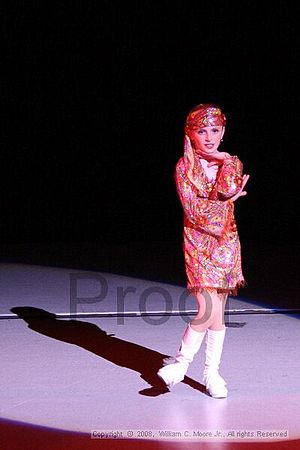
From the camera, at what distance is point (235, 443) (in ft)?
11.5

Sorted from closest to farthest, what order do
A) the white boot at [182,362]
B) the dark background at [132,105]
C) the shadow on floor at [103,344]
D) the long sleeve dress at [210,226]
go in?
the long sleeve dress at [210,226] < the white boot at [182,362] < the shadow on floor at [103,344] < the dark background at [132,105]

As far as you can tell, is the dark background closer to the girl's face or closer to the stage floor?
the stage floor

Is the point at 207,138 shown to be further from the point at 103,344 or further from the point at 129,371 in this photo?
the point at 103,344

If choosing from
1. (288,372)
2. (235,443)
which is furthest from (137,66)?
(235,443)

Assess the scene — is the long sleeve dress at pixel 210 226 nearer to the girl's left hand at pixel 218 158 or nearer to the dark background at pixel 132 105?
the girl's left hand at pixel 218 158

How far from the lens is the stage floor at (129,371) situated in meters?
3.66

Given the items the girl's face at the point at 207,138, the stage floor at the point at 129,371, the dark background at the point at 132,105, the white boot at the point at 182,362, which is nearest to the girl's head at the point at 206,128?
the girl's face at the point at 207,138

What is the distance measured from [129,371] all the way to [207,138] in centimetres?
128

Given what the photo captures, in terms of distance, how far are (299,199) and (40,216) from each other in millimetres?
2762

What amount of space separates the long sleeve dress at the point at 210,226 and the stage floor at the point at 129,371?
538mm

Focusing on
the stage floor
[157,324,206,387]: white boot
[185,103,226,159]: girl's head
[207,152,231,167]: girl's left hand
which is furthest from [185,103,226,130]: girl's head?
the stage floor

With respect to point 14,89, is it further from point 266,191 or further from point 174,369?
point 174,369

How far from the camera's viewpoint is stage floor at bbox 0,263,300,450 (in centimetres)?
366

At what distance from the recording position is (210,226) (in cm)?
394
